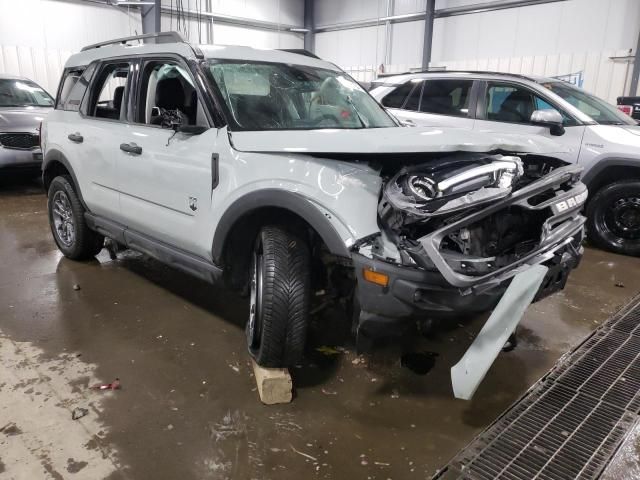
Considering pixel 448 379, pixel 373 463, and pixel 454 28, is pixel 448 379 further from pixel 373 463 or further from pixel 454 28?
pixel 454 28

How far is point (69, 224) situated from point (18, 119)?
410 cm

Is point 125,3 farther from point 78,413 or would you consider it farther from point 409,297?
point 409,297

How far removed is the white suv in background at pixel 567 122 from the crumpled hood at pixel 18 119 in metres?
5.60

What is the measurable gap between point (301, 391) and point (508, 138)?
1.67 meters

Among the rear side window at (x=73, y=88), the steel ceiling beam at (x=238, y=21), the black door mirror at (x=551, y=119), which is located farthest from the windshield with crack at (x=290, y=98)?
the steel ceiling beam at (x=238, y=21)

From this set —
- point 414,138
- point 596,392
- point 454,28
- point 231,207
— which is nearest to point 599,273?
point 596,392

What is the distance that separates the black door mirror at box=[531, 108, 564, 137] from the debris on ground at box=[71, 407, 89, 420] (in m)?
4.54

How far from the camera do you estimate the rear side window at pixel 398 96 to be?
20.4ft

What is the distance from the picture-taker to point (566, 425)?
2.34 meters

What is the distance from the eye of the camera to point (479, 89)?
5.59 metres

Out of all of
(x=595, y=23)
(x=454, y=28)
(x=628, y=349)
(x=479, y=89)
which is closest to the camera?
(x=628, y=349)

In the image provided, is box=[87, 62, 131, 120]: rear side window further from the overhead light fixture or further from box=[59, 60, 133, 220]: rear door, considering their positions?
the overhead light fixture

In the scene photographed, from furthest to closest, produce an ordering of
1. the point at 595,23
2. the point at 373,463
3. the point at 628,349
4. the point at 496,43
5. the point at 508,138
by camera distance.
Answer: the point at 496,43 < the point at 595,23 < the point at 628,349 < the point at 508,138 < the point at 373,463

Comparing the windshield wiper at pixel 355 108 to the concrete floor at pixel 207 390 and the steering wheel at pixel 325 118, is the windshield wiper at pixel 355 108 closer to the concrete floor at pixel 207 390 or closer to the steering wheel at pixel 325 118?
the steering wheel at pixel 325 118
